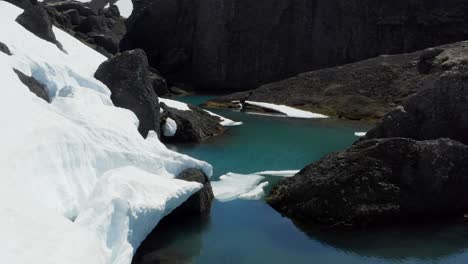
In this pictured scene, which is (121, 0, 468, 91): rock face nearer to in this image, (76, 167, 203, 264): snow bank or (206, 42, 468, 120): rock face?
(206, 42, 468, 120): rock face

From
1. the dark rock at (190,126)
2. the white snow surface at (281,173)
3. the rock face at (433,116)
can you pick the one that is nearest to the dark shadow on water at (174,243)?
the white snow surface at (281,173)

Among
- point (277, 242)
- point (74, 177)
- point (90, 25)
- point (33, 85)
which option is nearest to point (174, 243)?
point (277, 242)

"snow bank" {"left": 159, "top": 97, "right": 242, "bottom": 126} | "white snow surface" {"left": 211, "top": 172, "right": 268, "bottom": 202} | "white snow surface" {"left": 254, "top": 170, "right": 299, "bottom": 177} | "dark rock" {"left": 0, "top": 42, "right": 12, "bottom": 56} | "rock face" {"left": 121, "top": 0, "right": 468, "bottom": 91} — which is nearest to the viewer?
"dark rock" {"left": 0, "top": 42, "right": 12, "bottom": 56}

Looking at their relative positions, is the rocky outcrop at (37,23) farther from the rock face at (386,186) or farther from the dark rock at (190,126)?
the rock face at (386,186)

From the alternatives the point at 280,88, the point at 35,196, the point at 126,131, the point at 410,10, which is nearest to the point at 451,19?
the point at 410,10

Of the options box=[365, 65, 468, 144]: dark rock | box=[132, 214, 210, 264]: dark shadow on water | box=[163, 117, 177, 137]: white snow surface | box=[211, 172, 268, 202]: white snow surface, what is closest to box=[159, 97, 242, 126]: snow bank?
box=[163, 117, 177, 137]: white snow surface

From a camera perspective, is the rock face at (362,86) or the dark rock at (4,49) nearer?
the dark rock at (4,49)

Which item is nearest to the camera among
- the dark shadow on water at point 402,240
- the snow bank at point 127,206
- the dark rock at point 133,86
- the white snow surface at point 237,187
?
the snow bank at point 127,206

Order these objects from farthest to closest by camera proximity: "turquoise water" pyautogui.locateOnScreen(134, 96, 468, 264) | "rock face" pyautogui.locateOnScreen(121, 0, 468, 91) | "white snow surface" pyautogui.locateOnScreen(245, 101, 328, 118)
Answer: "rock face" pyautogui.locateOnScreen(121, 0, 468, 91), "white snow surface" pyautogui.locateOnScreen(245, 101, 328, 118), "turquoise water" pyautogui.locateOnScreen(134, 96, 468, 264)
